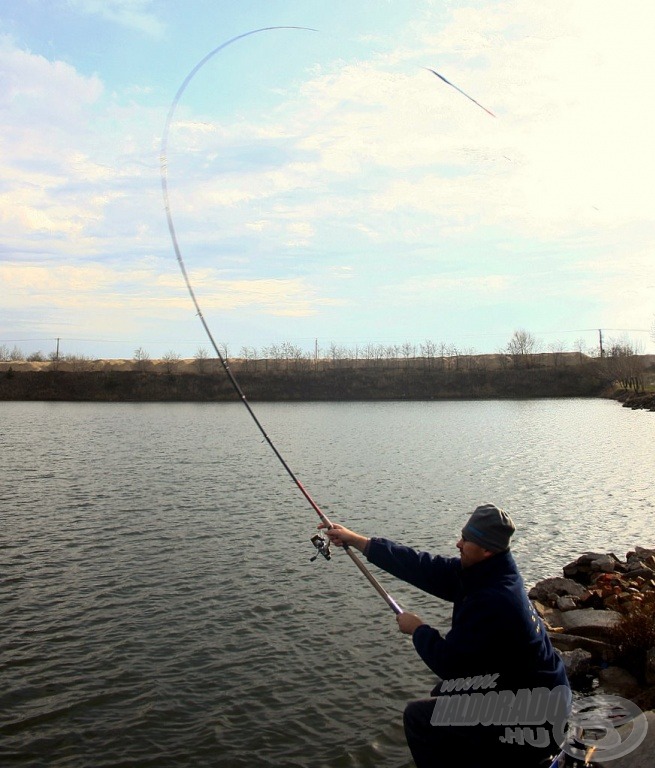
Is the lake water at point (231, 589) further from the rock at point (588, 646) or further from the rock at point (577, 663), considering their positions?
the rock at point (588, 646)

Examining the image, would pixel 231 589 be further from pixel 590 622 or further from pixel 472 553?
pixel 472 553

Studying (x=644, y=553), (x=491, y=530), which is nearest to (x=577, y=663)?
(x=491, y=530)

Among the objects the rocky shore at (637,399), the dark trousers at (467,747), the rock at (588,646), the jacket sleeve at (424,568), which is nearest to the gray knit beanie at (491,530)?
the jacket sleeve at (424,568)

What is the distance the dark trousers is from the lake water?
111 inches

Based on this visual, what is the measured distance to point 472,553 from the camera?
512cm

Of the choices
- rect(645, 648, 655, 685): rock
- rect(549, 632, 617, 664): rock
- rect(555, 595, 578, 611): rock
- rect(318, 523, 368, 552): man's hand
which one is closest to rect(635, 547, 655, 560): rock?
rect(555, 595, 578, 611): rock

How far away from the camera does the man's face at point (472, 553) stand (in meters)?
5.06

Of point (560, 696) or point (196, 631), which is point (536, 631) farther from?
point (196, 631)

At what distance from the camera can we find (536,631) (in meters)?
4.91

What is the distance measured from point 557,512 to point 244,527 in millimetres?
9549

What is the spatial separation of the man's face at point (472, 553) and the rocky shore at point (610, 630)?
9.46 ft

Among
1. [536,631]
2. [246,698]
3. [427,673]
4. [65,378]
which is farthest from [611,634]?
[65,378]

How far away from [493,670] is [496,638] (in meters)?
0.27

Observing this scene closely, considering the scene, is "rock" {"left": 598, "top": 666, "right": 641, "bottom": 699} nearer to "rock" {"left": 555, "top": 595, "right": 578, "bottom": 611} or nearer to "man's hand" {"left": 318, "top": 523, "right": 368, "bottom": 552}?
"rock" {"left": 555, "top": 595, "right": 578, "bottom": 611}
